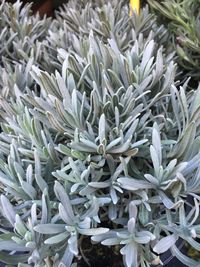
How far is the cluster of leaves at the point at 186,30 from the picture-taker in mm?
1334

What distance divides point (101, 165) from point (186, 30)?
77 cm

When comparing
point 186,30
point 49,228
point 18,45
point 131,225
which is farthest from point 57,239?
point 186,30

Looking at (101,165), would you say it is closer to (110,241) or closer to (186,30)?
(110,241)

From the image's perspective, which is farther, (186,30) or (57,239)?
(186,30)

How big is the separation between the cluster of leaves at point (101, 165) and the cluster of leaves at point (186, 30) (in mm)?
494

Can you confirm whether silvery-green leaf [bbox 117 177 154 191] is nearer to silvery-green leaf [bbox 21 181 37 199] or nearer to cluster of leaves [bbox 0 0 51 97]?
silvery-green leaf [bbox 21 181 37 199]

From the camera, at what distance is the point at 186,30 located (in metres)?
1.36

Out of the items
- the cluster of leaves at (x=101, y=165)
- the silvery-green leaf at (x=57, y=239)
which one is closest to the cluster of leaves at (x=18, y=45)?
the cluster of leaves at (x=101, y=165)

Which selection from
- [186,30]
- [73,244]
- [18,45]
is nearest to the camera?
[73,244]

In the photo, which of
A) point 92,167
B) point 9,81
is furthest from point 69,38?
point 92,167

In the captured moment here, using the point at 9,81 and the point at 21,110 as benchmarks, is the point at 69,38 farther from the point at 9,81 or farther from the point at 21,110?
the point at 21,110

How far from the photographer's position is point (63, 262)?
70 centimetres

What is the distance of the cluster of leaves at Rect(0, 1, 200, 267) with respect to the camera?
2.30 feet

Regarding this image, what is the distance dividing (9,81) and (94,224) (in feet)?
1.51
